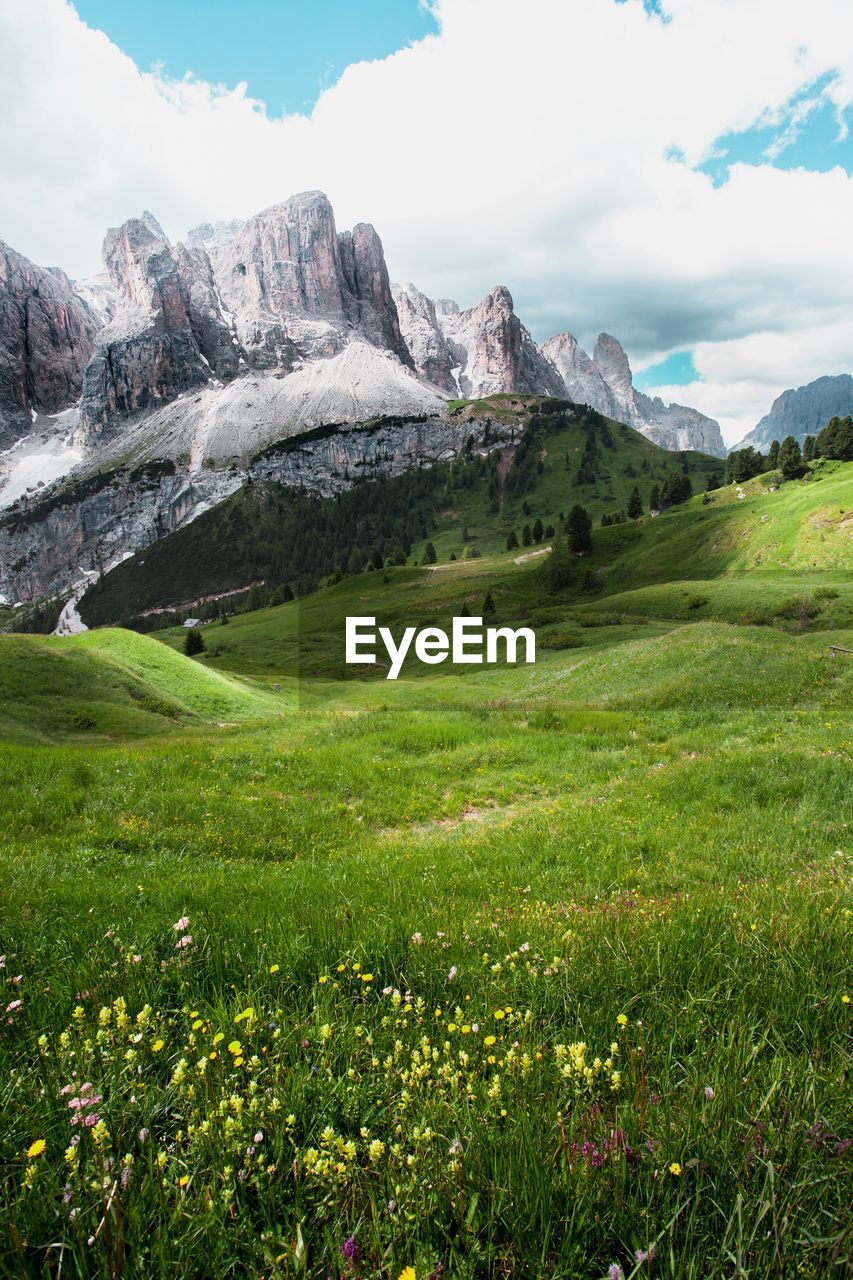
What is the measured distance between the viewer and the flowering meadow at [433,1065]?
6.61 feet

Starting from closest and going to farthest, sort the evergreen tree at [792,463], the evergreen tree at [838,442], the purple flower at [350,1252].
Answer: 1. the purple flower at [350,1252]
2. the evergreen tree at [838,442]
3. the evergreen tree at [792,463]

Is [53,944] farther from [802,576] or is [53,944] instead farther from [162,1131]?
[802,576]

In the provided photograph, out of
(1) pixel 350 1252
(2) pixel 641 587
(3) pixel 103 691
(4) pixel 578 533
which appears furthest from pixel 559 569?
(1) pixel 350 1252

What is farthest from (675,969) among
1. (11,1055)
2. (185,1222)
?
(11,1055)

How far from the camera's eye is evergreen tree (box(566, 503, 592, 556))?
13175cm

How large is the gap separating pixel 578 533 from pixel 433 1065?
5423 inches

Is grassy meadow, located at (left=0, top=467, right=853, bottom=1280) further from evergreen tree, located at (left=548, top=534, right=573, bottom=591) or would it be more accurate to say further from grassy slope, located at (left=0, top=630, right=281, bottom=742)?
evergreen tree, located at (left=548, top=534, right=573, bottom=591)

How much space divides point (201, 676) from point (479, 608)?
72.6 m

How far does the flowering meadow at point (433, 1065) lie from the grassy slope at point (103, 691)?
25.9 meters

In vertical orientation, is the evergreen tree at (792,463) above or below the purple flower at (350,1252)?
above

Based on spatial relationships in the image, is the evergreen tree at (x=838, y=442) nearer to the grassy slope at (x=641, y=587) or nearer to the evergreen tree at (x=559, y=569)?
the grassy slope at (x=641, y=587)

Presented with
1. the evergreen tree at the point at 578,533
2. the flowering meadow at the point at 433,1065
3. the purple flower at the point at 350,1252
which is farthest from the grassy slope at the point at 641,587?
the purple flower at the point at 350,1252

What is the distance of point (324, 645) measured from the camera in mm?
118500

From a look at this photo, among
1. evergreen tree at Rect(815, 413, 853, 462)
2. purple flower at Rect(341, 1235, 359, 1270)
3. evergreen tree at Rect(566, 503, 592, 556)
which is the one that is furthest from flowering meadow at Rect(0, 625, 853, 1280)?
evergreen tree at Rect(815, 413, 853, 462)
